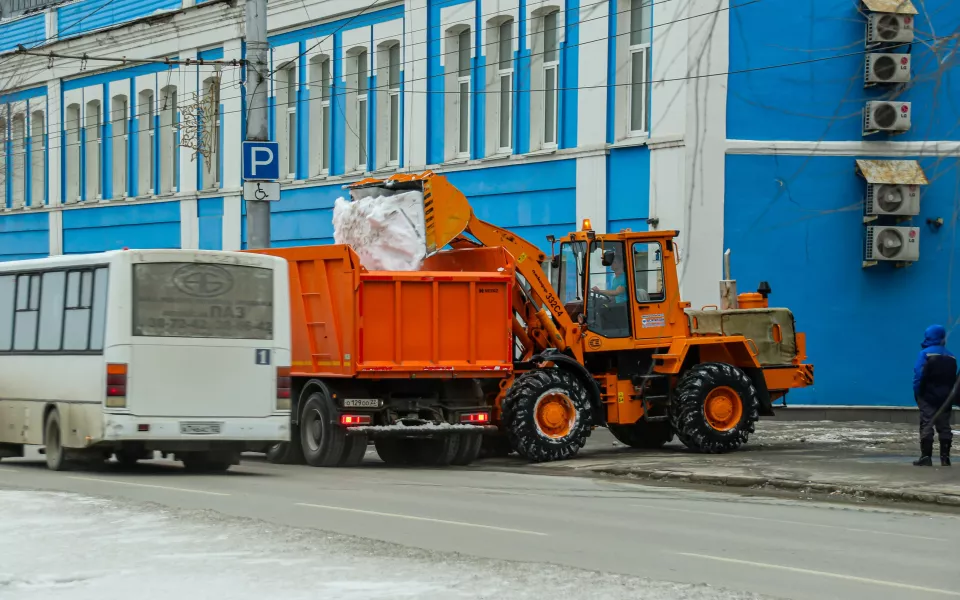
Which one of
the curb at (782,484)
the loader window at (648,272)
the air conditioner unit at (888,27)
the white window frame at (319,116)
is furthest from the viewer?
the white window frame at (319,116)

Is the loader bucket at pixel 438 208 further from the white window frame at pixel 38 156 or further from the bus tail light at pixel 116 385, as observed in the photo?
the white window frame at pixel 38 156

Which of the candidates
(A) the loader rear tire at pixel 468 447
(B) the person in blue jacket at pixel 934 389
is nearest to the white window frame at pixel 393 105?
(A) the loader rear tire at pixel 468 447

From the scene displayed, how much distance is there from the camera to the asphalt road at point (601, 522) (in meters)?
10.6

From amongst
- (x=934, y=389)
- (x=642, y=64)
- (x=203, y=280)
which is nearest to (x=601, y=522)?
(x=203, y=280)

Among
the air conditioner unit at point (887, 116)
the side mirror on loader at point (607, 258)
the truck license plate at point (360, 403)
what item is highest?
the air conditioner unit at point (887, 116)

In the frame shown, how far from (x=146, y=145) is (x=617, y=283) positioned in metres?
24.3

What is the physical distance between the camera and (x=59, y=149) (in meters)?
46.8

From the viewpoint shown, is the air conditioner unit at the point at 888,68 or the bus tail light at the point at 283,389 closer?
the bus tail light at the point at 283,389

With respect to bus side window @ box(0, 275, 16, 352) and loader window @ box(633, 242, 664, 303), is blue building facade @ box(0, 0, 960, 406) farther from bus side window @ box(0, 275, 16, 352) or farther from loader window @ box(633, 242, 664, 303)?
bus side window @ box(0, 275, 16, 352)

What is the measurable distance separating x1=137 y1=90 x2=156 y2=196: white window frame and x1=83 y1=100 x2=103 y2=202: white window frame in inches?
78.7

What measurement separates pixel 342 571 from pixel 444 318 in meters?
10.6

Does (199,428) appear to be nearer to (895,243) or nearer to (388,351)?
(388,351)

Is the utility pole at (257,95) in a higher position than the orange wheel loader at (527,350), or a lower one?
higher

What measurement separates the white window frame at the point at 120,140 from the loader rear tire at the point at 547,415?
83.8 feet
